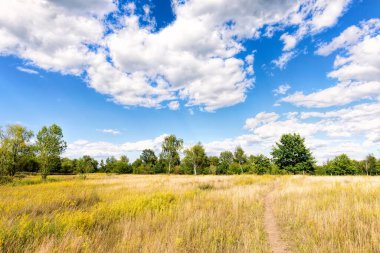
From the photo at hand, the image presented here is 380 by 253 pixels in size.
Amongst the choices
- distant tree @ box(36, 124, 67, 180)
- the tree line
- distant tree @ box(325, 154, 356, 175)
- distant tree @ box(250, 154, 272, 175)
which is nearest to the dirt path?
the tree line

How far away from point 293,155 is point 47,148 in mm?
47717

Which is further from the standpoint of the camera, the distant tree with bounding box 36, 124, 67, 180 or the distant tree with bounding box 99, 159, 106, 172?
Result: the distant tree with bounding box 99, 159, 106, 172

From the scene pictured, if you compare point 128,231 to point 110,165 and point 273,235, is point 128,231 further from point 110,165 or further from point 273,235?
point 110,165

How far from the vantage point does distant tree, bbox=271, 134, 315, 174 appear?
4284cm

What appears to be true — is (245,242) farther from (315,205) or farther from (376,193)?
(376,193)

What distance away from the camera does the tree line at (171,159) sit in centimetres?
3184

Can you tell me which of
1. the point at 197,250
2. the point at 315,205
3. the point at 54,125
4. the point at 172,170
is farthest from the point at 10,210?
the point at 172,170

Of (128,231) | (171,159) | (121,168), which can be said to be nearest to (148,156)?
(121,168)

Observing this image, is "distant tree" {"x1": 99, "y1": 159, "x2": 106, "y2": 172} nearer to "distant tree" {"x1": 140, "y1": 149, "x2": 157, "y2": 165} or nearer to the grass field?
"distant tree" {"x1": 140, "y1": 149, "x2": 157, "y2": 165}

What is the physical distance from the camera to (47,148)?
31.7m

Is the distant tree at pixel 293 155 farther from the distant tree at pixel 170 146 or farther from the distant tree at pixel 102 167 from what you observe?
the distant tree at pixel 102 167

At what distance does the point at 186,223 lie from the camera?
5.91 m

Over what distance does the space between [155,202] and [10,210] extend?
4958 mm

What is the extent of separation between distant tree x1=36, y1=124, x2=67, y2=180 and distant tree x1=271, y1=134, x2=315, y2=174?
43.9m
